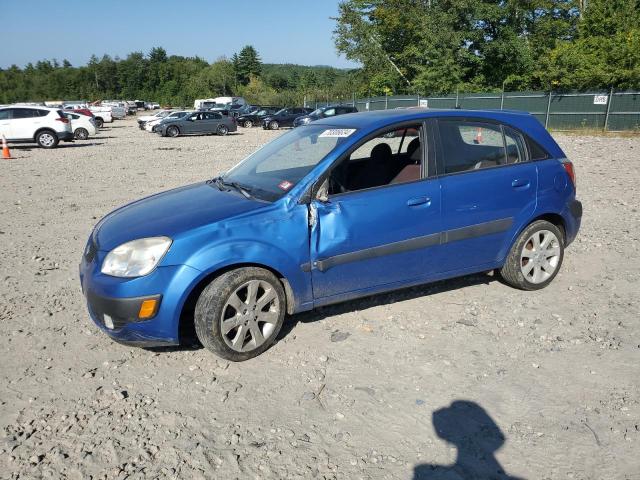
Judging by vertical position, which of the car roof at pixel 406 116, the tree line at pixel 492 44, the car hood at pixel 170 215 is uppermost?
the tree line at pixel 492 44

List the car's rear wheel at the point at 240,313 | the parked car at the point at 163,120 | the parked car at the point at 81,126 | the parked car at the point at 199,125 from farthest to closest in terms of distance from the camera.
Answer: the parked car at the point at 163,120 → the parked car at the point at 199,125 → the parked car at the point at 81,126 → the car's rear wheel at the point at 240,313

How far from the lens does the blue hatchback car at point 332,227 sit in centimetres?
348

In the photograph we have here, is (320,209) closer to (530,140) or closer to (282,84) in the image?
(530,140)

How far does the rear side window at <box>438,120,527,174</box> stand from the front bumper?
2.29 metres

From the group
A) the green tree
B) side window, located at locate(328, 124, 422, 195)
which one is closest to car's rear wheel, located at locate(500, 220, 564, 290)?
side window, located at locate(328, 124, 422, 195)

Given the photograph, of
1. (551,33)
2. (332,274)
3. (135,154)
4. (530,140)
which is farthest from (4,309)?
(551,33)

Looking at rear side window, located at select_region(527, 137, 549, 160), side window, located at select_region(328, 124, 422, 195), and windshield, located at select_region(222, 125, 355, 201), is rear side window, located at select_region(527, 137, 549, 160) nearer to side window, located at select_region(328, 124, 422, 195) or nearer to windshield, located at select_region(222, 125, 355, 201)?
side window, located at select_region(328, 124, 422, 195)

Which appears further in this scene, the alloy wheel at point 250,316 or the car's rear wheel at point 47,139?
the car's rear wheel at point 47,139

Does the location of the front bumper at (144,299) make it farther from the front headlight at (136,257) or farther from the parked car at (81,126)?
the parked car at (81,126)

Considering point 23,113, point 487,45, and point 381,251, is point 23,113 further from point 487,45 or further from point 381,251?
point 487,45

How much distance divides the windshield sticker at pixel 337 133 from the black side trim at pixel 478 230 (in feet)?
3.64

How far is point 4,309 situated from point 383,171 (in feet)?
11.7

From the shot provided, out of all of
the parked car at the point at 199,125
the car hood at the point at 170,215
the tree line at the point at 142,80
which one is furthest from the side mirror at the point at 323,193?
the tree line at the point at 142,80

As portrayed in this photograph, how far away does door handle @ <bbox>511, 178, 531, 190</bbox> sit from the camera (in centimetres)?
452
